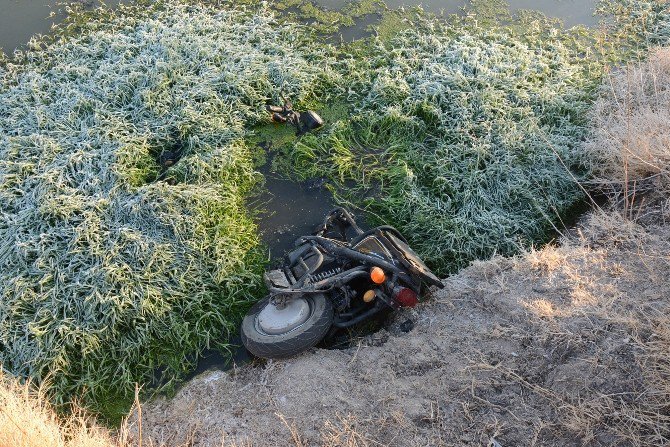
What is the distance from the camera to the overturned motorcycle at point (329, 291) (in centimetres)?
428

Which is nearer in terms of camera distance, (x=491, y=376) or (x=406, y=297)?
(x=491, y=376)

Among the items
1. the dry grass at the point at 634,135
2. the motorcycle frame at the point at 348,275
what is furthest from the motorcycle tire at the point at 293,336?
the dry grass at the point at 634,135

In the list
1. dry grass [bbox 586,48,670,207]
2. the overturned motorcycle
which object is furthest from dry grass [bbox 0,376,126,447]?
dry grass [bbox 586,48,670,207]

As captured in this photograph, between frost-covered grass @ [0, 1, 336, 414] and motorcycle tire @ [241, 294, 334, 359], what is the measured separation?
508 millimetres

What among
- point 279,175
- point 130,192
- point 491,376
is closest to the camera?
point 491,376

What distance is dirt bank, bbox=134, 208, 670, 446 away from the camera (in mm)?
3664

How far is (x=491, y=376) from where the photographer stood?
159 inches

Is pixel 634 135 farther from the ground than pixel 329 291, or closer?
farther from the ground

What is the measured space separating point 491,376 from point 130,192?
11.4 feet

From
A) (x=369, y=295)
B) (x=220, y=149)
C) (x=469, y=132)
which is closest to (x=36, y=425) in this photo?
(x=369, y=295)

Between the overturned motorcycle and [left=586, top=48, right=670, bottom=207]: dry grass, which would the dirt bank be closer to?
the overturned motorcycle

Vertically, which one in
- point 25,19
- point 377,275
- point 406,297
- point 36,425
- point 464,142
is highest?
point 25,19

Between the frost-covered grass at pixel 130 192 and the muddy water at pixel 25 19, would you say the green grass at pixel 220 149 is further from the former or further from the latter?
the muddy water at pixel 25 19

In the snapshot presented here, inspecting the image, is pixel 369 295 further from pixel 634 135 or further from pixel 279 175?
pixel 634 135
